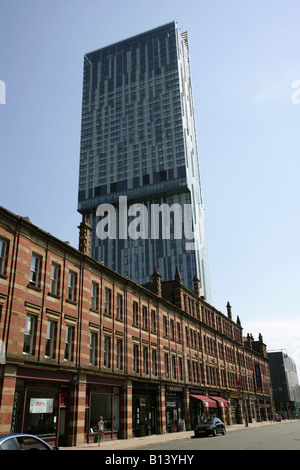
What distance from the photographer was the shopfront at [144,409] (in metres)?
31.8

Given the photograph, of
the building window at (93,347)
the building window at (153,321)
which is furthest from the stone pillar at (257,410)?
the building window at (93,347)

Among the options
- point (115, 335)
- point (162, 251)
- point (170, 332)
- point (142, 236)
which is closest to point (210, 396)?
point (170, 332)

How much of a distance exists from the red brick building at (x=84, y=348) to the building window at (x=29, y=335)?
0.19 ft

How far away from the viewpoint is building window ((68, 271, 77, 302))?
1051 inches

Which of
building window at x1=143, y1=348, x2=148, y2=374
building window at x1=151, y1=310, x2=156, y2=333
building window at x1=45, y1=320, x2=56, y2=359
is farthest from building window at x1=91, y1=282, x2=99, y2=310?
building window at x1=151, y1=310, x2=156, y2=333

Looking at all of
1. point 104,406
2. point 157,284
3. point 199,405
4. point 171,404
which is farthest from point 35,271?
point 199,405

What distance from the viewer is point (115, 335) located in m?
30.6

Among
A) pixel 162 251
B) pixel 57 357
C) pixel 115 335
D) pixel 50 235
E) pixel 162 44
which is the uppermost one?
pixel 162 44

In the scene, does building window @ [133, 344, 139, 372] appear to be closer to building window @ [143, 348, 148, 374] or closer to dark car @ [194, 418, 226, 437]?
building window @ [143, 348, 148, 374]

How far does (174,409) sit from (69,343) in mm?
18699

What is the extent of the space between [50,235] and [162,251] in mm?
102340

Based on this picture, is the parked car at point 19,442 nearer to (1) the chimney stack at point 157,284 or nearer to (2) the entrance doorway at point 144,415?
(2) the entrance doorway at point 144,415

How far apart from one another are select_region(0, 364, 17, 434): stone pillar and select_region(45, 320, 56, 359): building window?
3.12 meters

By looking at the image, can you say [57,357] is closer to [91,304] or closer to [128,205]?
[91,304]
